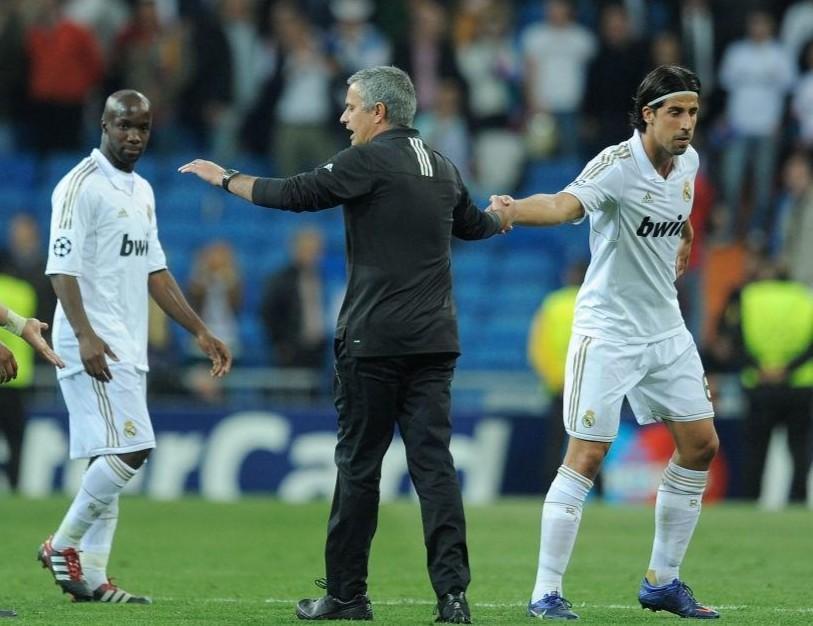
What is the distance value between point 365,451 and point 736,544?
526 cm

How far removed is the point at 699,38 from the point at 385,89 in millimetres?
13078

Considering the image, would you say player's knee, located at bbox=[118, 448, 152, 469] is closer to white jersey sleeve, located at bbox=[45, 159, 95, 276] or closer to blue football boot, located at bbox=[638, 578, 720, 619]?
white jersey sleeve, located at bbox=[45, 159, 95, 276]

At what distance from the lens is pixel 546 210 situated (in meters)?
7.80

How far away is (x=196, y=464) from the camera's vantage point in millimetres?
16953

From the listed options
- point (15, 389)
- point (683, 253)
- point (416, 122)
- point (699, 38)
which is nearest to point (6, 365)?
point (683, 253)

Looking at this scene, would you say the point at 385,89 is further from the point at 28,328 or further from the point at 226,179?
the point at 28,328

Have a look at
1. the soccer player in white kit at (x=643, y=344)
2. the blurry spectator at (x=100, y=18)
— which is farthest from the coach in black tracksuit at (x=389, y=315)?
the blurry spectator at (x=100, y=18)

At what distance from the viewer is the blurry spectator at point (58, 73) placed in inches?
806

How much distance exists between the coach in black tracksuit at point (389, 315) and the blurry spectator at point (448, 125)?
39.0 ft

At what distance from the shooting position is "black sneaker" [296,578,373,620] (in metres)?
8.02

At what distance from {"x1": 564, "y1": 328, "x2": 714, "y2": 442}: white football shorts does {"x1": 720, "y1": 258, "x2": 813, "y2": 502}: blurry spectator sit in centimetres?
784

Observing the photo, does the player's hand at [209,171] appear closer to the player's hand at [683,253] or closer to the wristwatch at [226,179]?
the wristwatch at [226,179]

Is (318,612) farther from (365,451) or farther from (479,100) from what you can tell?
(479,100)

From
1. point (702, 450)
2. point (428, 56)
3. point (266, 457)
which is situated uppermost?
point (428, 56)
